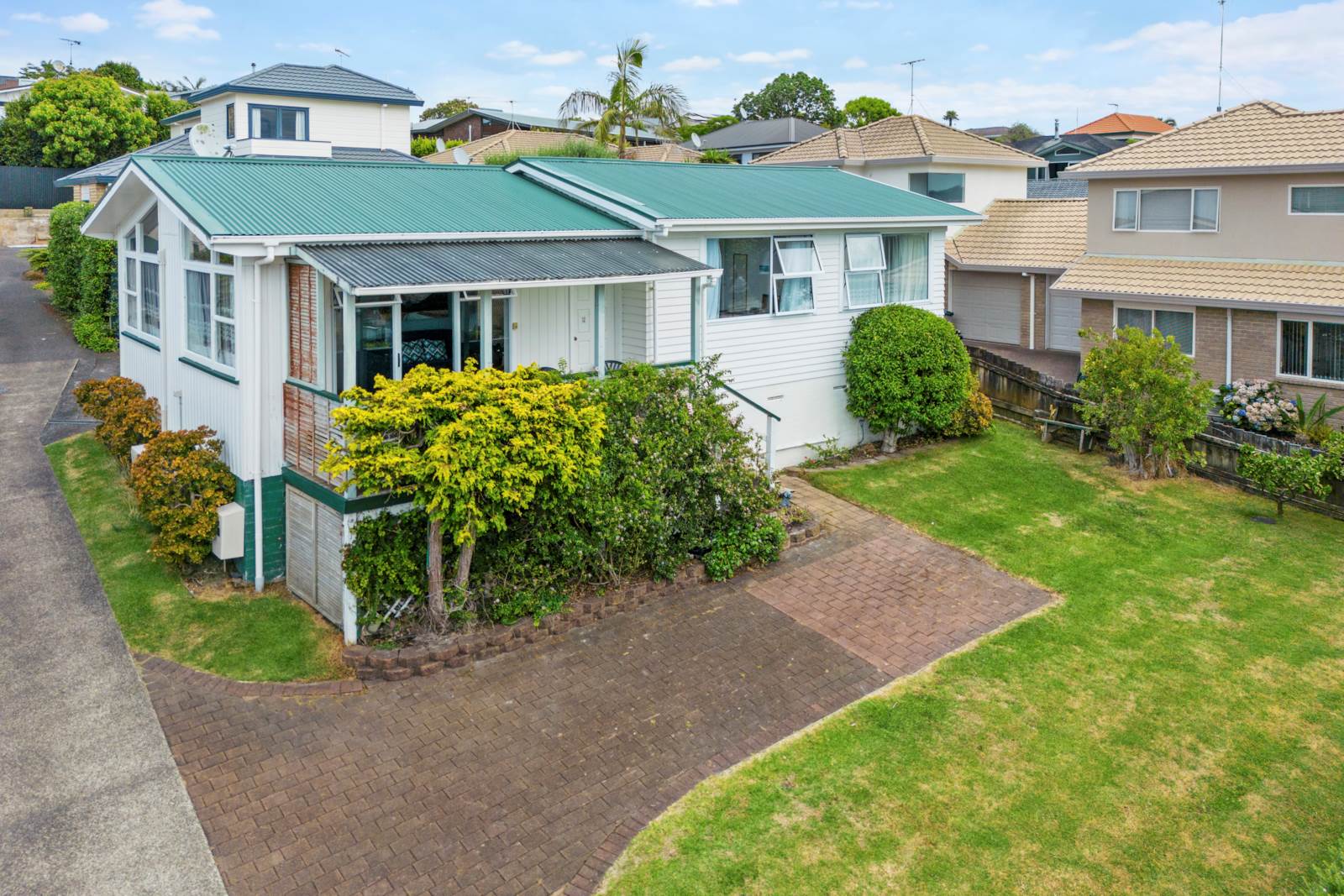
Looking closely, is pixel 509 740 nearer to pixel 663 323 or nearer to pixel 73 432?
pixel 663 323

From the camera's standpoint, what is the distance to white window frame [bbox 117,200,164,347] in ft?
50.0

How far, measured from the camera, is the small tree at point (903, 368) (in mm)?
17156

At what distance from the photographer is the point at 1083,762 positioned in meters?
9.06

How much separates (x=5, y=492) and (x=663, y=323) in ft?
33.4

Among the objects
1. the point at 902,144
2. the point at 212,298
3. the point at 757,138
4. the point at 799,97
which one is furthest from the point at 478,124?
the point at 212,298

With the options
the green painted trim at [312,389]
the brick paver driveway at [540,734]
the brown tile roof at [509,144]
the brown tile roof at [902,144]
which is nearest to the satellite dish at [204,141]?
the green painted trim at [312,389]

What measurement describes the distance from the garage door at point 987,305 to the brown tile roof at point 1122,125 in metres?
62.2

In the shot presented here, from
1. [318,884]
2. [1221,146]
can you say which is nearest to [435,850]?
[318,884]

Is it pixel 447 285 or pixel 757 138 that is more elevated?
pixel 757 138

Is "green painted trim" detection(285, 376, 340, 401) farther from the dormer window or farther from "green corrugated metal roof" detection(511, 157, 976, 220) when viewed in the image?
the dormer window

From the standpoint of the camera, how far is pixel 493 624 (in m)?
10.9

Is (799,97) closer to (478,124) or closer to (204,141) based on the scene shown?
(478,124)

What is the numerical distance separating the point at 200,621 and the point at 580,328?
20.9ft

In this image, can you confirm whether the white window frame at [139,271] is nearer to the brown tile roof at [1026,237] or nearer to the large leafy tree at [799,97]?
the brown tile roof at [1026,237]
